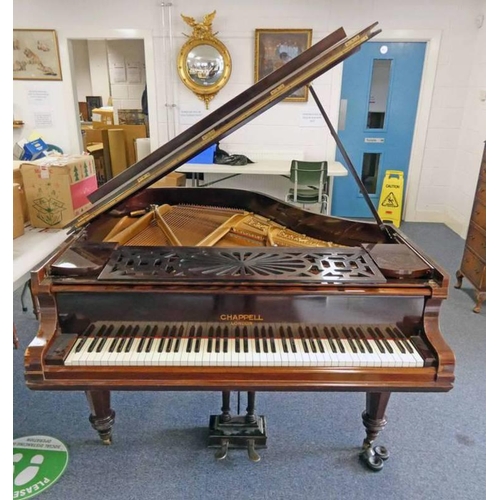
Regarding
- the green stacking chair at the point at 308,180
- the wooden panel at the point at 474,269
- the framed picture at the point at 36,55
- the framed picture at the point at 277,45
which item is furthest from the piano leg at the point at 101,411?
the framed picture at the point at 36,55

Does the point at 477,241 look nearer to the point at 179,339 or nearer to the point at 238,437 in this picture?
the point at 238,437

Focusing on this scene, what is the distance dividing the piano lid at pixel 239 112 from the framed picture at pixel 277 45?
348 centimetres

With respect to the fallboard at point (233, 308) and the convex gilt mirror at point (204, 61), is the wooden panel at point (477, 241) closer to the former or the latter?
the fallboard at point (233, 308)

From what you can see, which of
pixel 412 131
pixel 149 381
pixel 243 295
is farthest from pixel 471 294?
pixel 149 381

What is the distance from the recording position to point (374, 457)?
6.20ft

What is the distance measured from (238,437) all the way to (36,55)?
5.30 m

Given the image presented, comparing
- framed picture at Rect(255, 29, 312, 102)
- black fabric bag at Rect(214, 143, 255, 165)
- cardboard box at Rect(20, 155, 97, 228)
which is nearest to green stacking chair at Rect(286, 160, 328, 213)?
black fabric bag at Rect(214, 143, 255, 165)

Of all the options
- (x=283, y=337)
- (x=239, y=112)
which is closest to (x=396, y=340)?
(x=283, y=337)

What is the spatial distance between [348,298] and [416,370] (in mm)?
322

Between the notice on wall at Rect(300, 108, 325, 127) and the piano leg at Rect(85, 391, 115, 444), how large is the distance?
14.0 ft

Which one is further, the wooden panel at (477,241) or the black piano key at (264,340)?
the wooden panel at (477,241)

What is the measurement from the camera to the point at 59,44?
5059 millimetres

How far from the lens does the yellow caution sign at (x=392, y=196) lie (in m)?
5.20

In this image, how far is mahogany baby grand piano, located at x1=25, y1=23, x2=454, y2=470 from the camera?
4.47 feet
